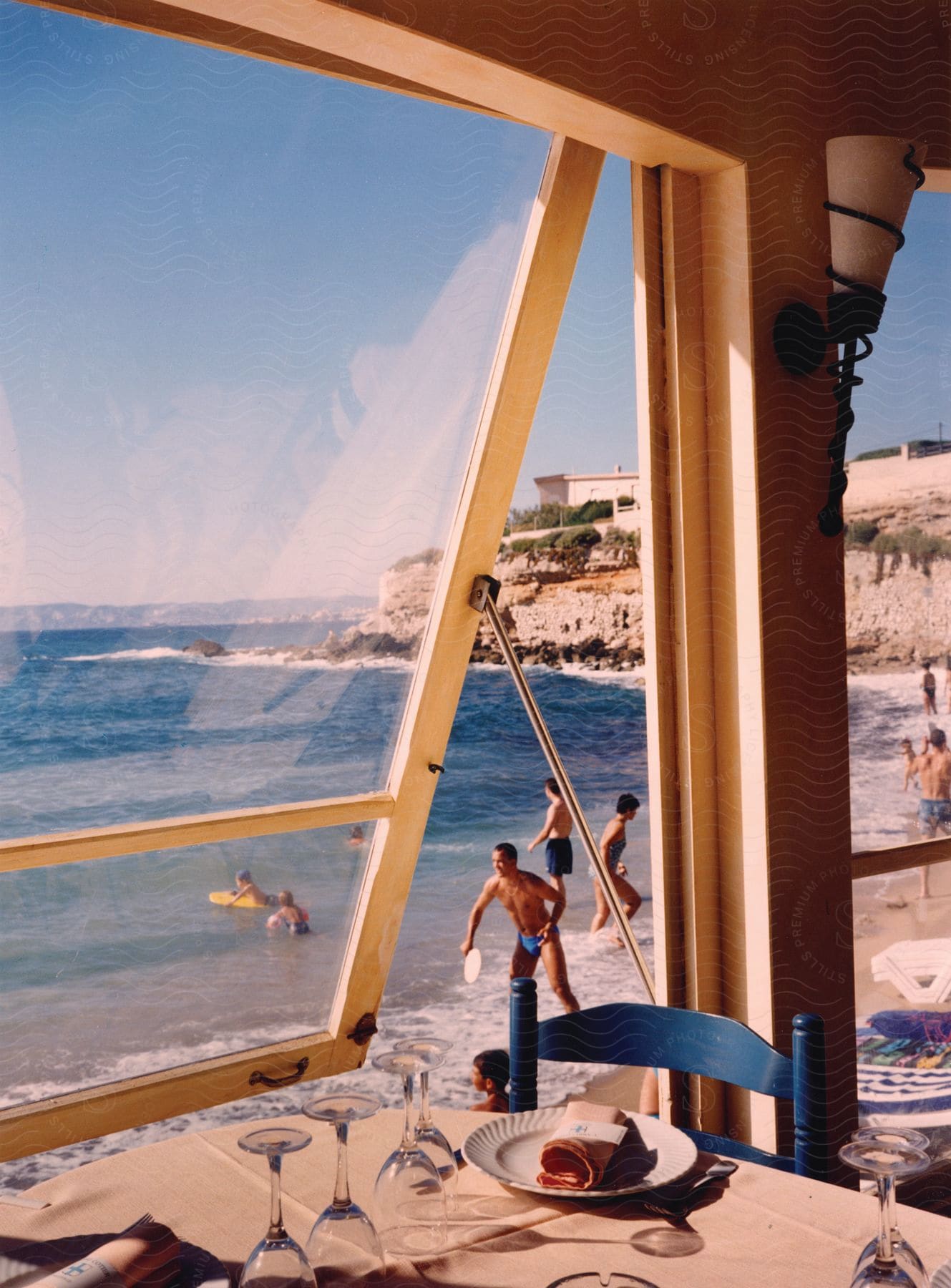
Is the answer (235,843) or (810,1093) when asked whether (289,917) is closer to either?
(235,843)

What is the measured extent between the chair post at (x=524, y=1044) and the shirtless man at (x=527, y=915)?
606 mm

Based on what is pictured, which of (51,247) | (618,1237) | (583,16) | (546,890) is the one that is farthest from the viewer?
(546,890)

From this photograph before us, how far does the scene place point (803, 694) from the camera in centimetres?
166

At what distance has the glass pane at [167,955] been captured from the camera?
4.85ft

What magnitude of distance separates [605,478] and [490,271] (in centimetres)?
35

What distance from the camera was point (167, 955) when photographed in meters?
1.58

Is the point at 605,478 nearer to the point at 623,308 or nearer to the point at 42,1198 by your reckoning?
the point at 623,308

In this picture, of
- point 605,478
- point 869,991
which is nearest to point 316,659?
point 605,478

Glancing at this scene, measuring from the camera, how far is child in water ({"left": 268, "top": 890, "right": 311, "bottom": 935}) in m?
1.71

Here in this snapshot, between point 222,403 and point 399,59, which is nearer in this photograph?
point 399,59

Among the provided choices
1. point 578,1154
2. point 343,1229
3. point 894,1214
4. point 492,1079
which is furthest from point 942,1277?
point 492,1079

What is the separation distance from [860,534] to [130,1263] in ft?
4.64

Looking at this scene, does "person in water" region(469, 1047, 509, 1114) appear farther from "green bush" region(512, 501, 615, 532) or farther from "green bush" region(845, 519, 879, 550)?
"green bush" region(845, 519, 879, 550)

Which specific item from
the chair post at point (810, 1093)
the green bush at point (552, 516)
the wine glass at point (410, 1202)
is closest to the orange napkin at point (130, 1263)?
the wine glass at point (410, 1202)
